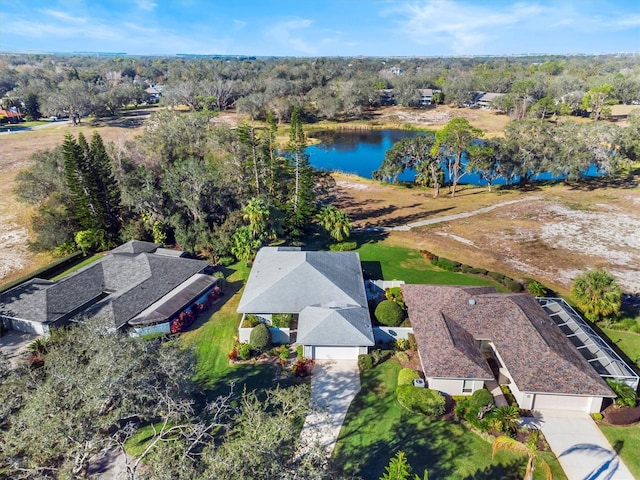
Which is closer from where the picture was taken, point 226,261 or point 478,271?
point 478,271

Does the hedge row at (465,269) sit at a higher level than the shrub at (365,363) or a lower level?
higher

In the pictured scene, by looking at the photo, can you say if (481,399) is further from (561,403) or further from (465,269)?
(465,269)

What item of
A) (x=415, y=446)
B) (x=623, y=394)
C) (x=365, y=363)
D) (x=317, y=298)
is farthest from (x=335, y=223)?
(x=623, y=394)

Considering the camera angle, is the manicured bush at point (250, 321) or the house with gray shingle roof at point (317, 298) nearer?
the house with gray shingle roof at point (317, 298)

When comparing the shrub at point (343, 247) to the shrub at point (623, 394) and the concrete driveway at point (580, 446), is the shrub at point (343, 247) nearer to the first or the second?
the concrete driveway at point (580, 446)

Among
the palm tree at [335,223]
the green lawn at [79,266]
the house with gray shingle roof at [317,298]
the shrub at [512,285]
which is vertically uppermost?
the palm tree at [335,223]

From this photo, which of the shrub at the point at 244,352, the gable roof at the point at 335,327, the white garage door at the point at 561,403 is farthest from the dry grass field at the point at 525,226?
the shrub at the point at 244,352

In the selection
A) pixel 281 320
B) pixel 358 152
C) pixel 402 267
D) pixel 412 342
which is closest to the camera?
pixel 412 342
